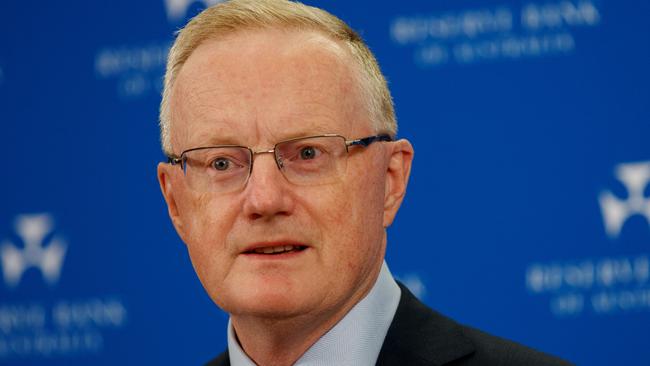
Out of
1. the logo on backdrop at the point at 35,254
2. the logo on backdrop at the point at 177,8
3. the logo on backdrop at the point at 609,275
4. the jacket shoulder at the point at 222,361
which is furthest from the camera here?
the logo on backdrop at the point at 35,254

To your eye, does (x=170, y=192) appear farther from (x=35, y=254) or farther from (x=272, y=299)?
(x=35, y=254)

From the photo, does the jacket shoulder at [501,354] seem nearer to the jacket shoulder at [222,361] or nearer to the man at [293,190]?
the man at [293,190]

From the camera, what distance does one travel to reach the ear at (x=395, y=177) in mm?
2410

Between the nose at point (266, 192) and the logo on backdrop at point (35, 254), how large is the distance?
8.29ft

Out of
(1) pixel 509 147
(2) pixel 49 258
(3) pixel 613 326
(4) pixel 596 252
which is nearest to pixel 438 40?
(1) pixel 509 147

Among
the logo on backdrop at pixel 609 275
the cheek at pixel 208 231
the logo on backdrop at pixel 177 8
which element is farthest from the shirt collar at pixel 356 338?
the logo on backdrop at pixel 177 8

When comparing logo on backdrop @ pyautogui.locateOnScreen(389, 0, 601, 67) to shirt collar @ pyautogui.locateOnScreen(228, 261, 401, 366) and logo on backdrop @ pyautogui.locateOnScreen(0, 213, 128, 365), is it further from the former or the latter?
shirt collar @ pyautogui.locateOnScreen(228, 261, 401, 366)

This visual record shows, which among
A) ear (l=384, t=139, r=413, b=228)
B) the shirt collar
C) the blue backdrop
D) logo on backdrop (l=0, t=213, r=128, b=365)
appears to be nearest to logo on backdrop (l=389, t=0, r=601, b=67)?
the blue backdrop

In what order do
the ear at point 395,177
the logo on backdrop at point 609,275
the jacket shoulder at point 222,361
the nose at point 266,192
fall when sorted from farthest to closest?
the logo on backdrop at point 609,275
the jacket shoulder at point 222,361
the ear at point 395,177
the nose at point 266,192

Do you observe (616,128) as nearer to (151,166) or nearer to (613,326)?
(613,326)

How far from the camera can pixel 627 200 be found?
3770 mm

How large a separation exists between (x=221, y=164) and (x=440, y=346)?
0.65m

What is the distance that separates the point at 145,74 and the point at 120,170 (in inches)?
Result: 17.4

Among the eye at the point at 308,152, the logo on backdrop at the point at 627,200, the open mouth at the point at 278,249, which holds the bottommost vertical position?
the logo on backdrop at the point at 627,200
